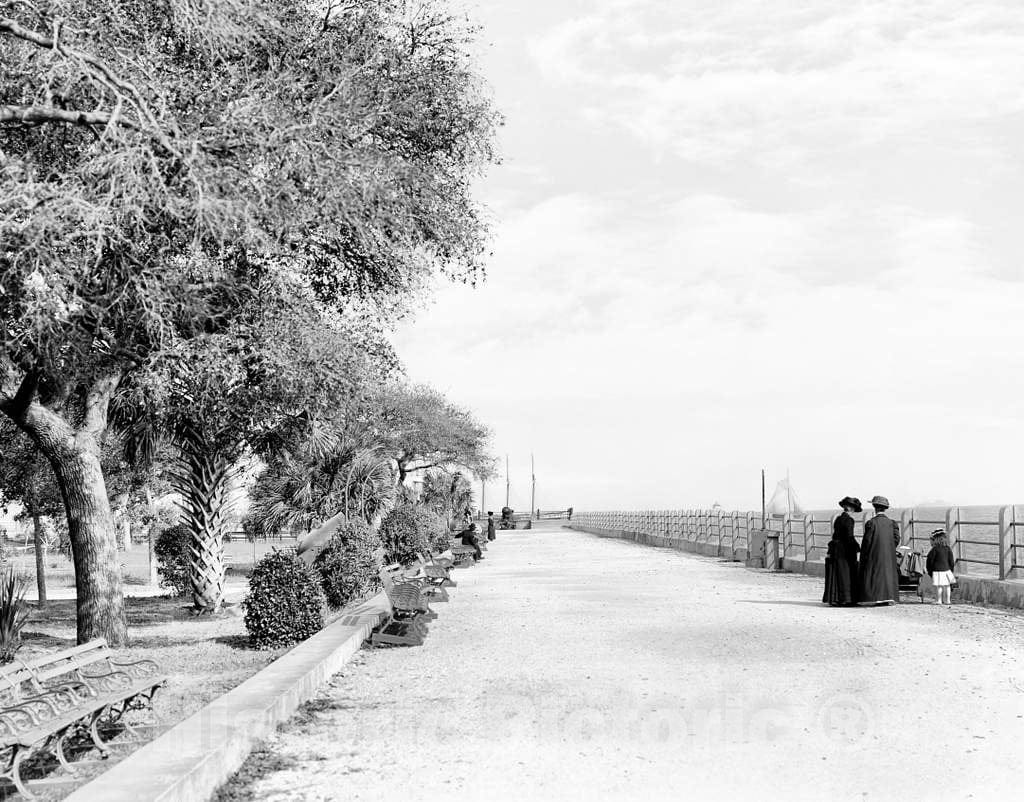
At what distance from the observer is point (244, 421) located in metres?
15.8

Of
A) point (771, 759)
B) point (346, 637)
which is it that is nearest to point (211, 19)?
point (346, 637)

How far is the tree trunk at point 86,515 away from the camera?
13.5m

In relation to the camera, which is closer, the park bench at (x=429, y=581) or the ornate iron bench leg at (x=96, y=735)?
the ornate iron bench leg at (x=96, y=735)

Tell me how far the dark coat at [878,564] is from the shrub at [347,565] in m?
7.90

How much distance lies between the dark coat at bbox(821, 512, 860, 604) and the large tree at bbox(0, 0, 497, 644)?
744cm

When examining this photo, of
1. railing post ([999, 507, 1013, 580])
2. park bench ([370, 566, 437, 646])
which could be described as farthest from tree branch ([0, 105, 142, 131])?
railing post ([999, 507, 1013, 580])

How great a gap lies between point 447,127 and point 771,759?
9.94 m

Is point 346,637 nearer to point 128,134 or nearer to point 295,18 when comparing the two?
point 128,134

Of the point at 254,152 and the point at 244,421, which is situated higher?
the point at 254,152

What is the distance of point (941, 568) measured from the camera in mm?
18719

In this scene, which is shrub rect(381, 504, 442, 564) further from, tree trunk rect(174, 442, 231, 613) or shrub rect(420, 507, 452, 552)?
tree trunk rect(174, 442, 231, 613)

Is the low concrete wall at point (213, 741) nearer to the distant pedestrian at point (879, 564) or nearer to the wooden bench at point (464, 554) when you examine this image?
the distant pedestrian at point (879, 564)

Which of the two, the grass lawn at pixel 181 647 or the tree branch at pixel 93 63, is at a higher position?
the tree branch at pixel 93 63

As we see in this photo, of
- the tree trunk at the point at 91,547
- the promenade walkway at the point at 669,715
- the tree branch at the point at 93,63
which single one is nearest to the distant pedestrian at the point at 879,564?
the promenade walkway at the point at 669,715
